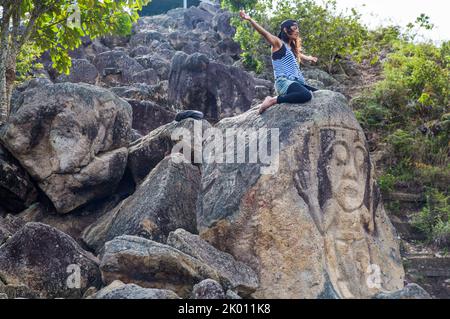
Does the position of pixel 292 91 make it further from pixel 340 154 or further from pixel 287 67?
pixel 340 154

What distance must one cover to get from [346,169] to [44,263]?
4.27 m

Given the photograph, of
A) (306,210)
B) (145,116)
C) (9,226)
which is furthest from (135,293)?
(145,116)

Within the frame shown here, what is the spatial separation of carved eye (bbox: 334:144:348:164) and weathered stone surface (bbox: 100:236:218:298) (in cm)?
243

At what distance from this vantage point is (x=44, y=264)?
8430 millimetres

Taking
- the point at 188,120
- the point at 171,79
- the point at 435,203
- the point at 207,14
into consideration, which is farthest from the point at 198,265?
the point at 207,14

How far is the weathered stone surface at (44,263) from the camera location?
8297mm

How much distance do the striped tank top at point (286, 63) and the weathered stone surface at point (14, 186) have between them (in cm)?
529

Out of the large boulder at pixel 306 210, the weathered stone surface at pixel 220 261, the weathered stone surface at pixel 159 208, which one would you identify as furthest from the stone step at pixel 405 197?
the weathered stone surface at pixel 220 261

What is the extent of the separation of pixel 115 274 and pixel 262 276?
5.95 ft

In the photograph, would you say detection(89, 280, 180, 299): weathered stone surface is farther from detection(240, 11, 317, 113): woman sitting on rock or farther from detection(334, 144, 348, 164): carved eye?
detection(240, 11, 317, 113): woman sitting on rock

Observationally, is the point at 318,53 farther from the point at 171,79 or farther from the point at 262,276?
the point at 262,276

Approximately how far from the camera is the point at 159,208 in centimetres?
977

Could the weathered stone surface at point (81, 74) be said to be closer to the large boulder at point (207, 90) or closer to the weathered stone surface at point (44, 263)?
the large boulder at point (207, 90)

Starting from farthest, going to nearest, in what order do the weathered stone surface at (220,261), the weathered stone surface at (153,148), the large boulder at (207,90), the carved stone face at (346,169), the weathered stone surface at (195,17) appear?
the weathered stone surface at (195,17), the large boulder at (207,90), the weathered stone surface at (153,148), the carved stone face at (346,169), the weathered stone surface at (220,261)
